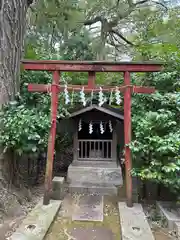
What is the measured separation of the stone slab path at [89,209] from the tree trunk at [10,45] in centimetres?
230

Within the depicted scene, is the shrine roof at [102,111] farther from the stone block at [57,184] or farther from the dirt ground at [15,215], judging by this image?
the dirt ground at [15,215]

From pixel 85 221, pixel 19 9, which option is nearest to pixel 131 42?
pixel 19 9

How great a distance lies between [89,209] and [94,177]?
3.17ft

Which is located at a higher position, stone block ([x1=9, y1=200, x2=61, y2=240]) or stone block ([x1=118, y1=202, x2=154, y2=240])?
stone block ([x1=9, y1=200, x2=61, y2=240])

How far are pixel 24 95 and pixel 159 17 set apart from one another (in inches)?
239

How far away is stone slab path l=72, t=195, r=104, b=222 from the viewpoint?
3.42 metres

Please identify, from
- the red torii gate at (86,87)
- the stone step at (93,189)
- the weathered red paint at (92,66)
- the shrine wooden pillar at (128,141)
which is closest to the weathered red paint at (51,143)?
the red torii gate at (86,87)

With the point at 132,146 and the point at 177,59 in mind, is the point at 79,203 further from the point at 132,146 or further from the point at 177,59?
the point at 177,59

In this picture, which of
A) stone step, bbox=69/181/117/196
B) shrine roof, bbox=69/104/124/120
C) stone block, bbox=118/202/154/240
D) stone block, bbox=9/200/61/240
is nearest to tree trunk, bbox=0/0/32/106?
shrine roof, bbox=69/104/124/120

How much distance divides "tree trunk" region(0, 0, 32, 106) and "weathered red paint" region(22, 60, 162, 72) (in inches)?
14.1

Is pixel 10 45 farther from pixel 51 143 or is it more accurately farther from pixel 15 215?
pixel 15 215

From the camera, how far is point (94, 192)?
439 cm

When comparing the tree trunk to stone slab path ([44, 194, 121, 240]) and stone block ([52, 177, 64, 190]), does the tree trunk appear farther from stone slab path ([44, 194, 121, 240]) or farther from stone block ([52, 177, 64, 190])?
stone slab path ([44, 194, 121, 240])

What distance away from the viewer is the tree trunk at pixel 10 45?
150 inches
